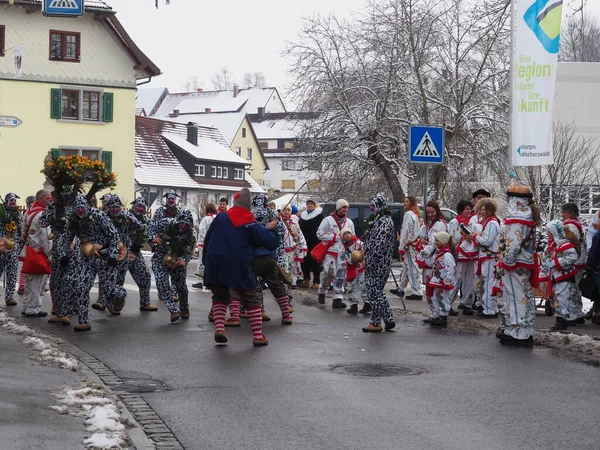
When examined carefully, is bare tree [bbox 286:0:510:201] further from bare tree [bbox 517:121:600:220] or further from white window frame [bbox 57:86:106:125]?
white window frame [bbox 57:86:106:125]

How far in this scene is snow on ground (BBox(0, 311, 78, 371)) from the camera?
10743 mm

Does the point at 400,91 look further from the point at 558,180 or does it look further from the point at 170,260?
the point at 170,260

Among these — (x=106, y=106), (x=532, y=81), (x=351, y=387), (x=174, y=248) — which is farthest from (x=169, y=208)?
(x=106, y=106)

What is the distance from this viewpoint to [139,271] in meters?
17.5

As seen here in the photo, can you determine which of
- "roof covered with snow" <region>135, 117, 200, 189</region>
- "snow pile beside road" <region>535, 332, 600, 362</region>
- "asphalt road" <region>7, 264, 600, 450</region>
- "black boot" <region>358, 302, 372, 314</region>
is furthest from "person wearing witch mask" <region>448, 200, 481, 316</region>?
"roof covered with snow" <region>135, 117, 200, 189</region>

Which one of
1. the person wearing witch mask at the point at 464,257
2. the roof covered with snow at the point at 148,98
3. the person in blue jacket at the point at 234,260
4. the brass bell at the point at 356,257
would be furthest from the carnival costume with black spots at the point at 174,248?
the roof covered with snow at the point at 148,98

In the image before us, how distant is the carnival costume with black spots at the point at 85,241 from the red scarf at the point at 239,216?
2263mm

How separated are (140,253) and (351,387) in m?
8.07

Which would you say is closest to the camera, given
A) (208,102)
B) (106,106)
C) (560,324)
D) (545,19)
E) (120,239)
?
(560,324)

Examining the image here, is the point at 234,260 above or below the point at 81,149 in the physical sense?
below

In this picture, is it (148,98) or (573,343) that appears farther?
(148,98)

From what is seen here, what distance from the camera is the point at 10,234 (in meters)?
17.0

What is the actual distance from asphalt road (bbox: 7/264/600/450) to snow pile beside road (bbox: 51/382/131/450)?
0.43m

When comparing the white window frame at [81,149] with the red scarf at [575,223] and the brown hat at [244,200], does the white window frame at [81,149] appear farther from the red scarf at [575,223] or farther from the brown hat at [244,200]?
the brown hat at [244,200]
